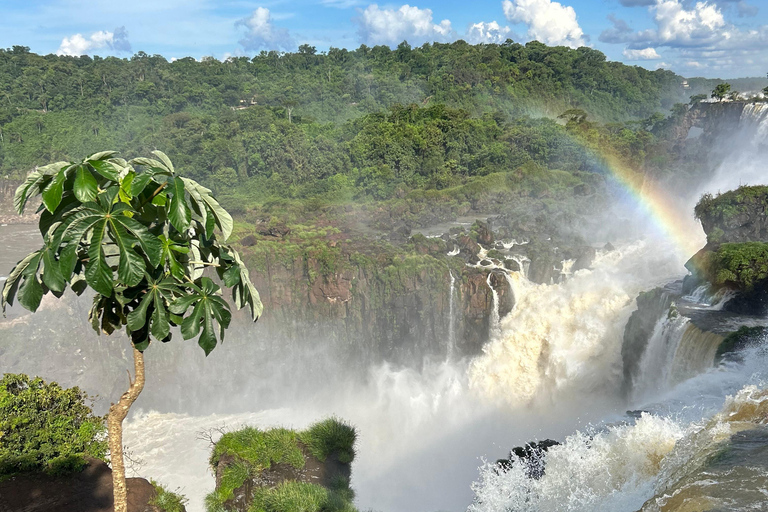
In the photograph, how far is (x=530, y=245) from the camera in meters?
23.7

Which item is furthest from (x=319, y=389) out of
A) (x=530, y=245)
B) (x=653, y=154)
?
(x=653, y=154)

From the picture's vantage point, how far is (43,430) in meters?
8.98

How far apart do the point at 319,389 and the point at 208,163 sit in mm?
22692

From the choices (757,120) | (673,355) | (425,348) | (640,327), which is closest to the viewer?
(673,355)

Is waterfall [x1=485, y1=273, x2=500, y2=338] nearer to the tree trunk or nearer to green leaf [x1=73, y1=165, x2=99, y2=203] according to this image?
the tree trunk

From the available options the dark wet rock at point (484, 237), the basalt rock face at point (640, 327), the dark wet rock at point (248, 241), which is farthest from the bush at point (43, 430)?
the dark wet rock at point (484, 237)

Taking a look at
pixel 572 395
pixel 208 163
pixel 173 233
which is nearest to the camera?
pixel 173 233

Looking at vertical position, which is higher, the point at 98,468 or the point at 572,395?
the point at 98,468

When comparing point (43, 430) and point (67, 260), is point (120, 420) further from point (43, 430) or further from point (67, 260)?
point (43, 430)

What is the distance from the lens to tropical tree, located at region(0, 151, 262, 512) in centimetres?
355

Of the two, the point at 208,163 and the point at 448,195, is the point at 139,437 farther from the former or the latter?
the point at 208,163

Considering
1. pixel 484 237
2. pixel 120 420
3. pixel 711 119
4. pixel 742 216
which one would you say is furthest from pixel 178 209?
pixel 711 119

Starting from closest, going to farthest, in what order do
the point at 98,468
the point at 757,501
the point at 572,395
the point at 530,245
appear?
1. the point at 757,501
2. the point at 98,468
3. the point at 572,395
4. the point at 530,245

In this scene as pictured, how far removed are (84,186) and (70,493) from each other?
6598mm
